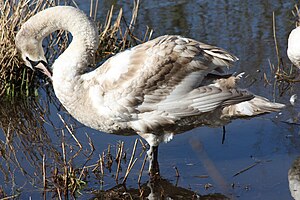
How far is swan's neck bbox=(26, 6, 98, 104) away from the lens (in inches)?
254

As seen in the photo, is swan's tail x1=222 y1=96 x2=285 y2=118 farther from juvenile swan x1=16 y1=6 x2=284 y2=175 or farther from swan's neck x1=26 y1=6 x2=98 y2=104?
swan's neck x1=26 y1=6 x2=98 y2=104

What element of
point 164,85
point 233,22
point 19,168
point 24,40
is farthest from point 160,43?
point 233,22

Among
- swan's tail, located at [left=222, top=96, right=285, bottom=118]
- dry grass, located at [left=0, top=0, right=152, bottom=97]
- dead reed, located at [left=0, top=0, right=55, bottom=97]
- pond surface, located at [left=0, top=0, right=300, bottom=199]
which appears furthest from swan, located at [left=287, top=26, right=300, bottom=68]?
dead reed, located at [left=0, top=0, right=55, bottom=97]

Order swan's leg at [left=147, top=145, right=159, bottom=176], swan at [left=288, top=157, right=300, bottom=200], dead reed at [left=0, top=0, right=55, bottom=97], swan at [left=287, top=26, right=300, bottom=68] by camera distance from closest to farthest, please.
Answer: swan at [left=288, top=157, right=300, bottom=200] → swan's leg at [left=147, top=145, right=159, bottom=176] → dead reed at [left=0, top=0, right=55, bottom=97] → swan at [left=287, top=26, right=300, bottom=68]

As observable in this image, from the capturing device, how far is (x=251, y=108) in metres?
6.48

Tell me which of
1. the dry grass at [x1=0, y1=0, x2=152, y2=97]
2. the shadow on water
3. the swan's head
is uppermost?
the swan's head

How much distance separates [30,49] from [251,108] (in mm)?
1894

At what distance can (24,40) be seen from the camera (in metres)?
6.48

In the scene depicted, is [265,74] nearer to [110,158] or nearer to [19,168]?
[110,158]

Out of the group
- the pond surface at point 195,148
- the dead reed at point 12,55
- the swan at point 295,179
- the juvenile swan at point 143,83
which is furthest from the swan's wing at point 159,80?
the dead reed at point 12,55

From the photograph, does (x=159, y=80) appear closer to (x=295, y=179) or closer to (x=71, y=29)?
(x=71, y=29)

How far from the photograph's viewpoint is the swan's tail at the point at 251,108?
645 cm

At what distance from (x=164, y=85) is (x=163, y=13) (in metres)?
A: 4.83

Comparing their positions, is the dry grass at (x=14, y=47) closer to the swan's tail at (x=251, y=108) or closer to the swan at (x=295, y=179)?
the swan's tail at (x=251, y=108)
